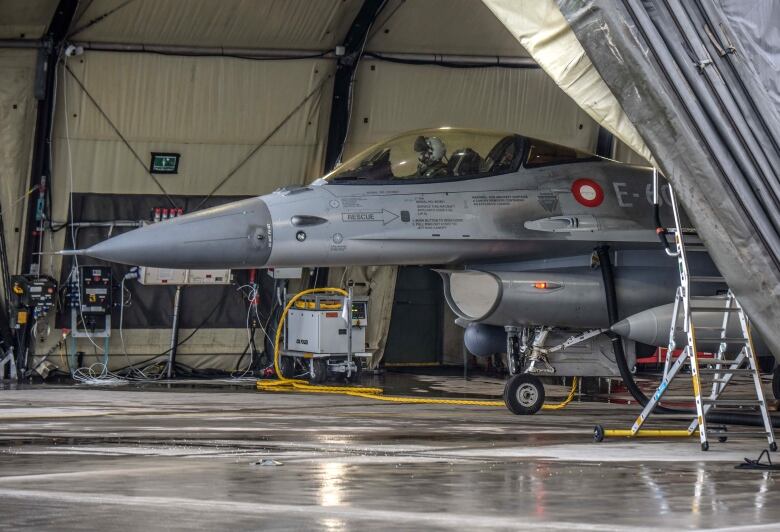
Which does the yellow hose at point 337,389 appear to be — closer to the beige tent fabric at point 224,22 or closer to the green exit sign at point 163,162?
the green exit sign at point 163,162

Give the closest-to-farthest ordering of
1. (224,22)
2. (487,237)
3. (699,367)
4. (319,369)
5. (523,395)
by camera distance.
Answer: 1. (699,367)
2. (523,395)
3. (487,237)
4. (224,22)
5. (319,369)

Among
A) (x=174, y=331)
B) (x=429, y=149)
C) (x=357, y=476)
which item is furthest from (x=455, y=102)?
(x=357, y=476)

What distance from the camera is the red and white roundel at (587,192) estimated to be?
11297 mm

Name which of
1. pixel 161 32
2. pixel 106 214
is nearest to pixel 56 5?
pixel 161 32

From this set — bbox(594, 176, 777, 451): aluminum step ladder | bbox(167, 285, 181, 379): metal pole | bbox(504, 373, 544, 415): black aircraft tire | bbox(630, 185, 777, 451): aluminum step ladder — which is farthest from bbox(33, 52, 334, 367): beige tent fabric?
bbox(630, 185, 777, 451): aluminum step ladder

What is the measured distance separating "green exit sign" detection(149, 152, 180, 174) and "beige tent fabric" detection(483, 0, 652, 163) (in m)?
9.24

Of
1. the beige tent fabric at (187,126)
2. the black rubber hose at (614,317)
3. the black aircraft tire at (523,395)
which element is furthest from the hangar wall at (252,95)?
the black aircraft tire at (523,395)

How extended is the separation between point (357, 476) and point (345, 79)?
11.5m

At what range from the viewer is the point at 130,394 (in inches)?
523

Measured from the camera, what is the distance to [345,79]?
55.0 feet

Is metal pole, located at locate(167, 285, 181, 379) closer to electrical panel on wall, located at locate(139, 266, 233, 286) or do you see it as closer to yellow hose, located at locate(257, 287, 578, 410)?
electrical panel on wall, located at locate(139, 266, 233, 286)

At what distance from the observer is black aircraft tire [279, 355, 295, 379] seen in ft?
55.0

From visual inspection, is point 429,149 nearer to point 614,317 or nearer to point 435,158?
point 435,158

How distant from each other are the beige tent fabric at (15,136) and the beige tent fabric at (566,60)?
30.3ft
